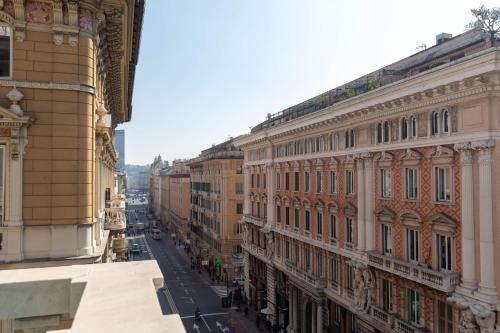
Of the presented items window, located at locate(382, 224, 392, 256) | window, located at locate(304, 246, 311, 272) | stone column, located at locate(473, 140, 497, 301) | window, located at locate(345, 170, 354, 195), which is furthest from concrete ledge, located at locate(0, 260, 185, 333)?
window, located at locate(304, 246, 311, 272)

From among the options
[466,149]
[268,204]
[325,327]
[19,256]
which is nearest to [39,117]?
[19,256]

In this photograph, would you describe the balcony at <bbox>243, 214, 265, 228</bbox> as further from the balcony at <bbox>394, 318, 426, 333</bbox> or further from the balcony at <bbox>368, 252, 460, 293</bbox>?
the balcony at <bbox>394, 318, 426, 333</bbox>

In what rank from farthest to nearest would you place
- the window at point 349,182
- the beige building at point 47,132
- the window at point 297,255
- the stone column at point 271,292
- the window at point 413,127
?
the stone column at point 271,292 < the window at point 297,255 < the window at point 349,182 < the window at point 413,127 < the beige building at point 47,132

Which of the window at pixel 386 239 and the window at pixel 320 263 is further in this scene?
the window at pixel 320 263

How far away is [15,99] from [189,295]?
159ft

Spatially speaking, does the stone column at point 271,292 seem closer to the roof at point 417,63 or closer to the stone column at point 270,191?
the stone column at point 270,191

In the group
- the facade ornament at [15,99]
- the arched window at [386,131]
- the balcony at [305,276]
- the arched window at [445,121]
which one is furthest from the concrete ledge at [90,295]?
the balcony at [305,276]

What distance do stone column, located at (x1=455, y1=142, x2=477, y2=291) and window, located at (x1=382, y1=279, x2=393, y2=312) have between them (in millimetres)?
6833

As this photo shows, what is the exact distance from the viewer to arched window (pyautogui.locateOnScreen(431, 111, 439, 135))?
2372cm

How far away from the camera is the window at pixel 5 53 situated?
1459cm

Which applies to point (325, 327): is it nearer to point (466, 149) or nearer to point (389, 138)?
point (389, 138)

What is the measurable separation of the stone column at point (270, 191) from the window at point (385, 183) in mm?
18858

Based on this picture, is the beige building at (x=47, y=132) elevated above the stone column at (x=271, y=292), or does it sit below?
above

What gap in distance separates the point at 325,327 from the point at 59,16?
3114 centimetres
